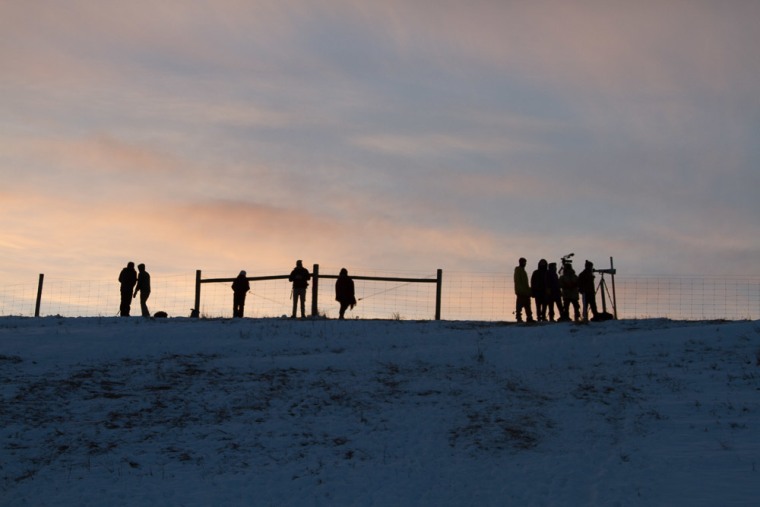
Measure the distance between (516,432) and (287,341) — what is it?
8.35 metres

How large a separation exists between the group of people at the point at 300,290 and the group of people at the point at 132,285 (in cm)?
254

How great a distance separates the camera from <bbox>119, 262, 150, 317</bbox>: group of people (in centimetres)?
2672

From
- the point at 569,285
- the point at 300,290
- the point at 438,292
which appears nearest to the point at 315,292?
the point at 300,290

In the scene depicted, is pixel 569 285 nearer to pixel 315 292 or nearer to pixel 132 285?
pixel 315 292

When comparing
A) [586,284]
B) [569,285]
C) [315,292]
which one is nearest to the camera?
[586,284]

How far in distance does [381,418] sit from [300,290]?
41.6 ft

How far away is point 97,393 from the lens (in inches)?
619

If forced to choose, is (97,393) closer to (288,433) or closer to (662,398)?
(288,433)

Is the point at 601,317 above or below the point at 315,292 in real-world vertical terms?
below

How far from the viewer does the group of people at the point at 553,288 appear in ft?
79.9

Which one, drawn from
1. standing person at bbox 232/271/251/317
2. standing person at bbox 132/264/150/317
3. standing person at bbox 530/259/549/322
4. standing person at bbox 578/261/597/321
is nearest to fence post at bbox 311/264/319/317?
standing person at bbox 232/271/251/317

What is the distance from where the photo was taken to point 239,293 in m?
27.6

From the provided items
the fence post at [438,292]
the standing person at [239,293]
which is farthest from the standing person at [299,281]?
→ the fence post at [438,292]

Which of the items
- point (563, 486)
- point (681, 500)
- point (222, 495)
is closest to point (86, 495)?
point (222, 495)
